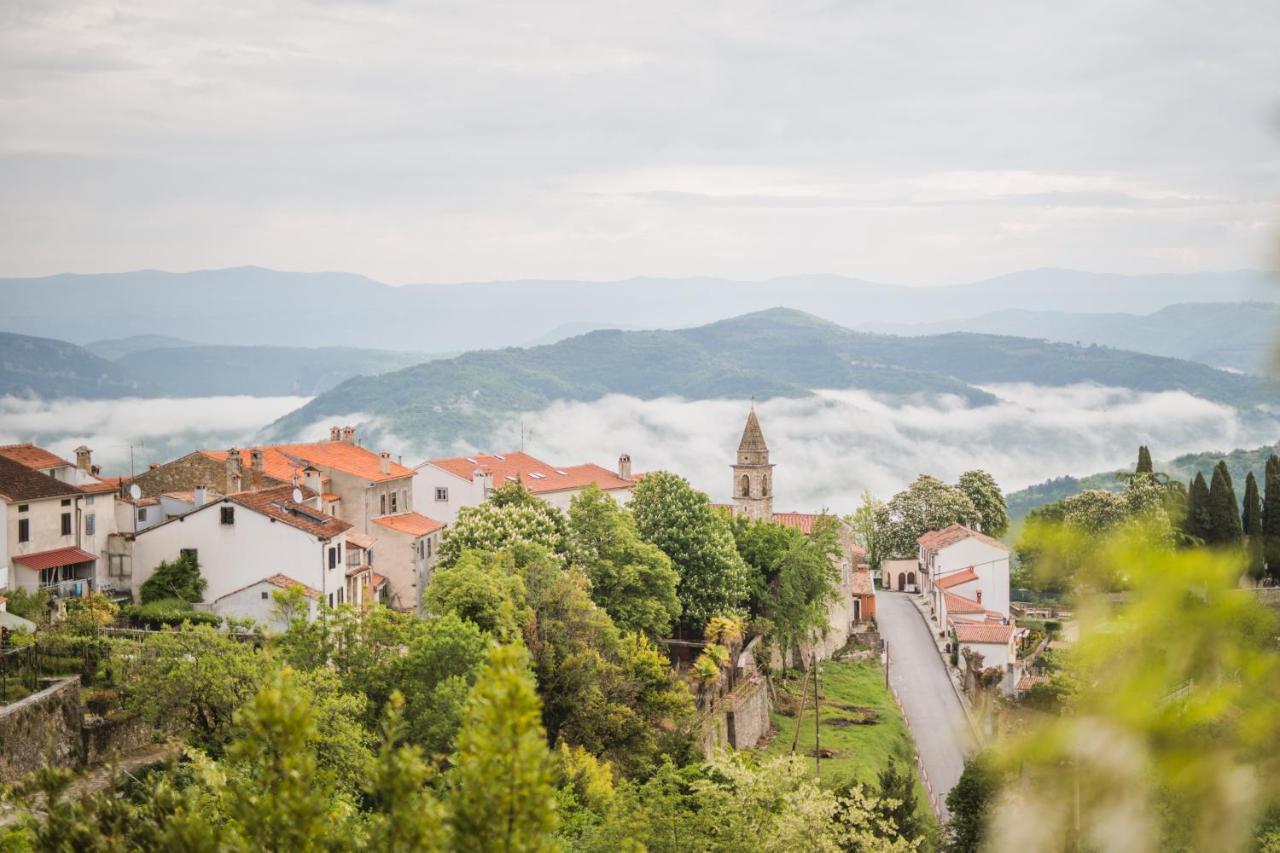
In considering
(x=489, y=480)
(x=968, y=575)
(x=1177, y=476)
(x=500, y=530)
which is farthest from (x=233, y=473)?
(x=1177, y=476)

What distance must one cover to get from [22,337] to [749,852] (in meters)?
186

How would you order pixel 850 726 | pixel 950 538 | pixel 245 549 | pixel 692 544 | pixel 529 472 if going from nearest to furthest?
pixel 245 549 < pixel 850 726 < pixel 692 544 < pixel 529 472 < pixel 950 538

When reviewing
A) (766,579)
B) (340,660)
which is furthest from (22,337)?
(340,660)

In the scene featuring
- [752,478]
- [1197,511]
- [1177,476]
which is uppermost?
[1177,476]

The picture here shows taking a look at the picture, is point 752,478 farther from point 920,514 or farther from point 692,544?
point 692,544

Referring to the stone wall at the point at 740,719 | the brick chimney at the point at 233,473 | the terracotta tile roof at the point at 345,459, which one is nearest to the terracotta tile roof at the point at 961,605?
the stone wall at the point at 740,719

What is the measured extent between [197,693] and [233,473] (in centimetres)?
1903

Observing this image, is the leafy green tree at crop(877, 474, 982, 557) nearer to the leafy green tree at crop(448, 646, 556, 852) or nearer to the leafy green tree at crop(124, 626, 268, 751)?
the leafy green tree at crop(124, 626, 268, 751)

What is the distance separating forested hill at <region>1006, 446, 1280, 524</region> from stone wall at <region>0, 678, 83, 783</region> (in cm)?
7542

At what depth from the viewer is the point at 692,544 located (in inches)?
1767

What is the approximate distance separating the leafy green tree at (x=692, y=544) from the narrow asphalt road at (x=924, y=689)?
25.2ft

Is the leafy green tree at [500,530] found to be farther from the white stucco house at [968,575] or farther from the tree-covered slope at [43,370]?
the tree-covered slope at [43,370]

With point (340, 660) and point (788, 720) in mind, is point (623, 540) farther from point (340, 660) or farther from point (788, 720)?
point (340, 660)

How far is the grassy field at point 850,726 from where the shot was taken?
38.5 meters
